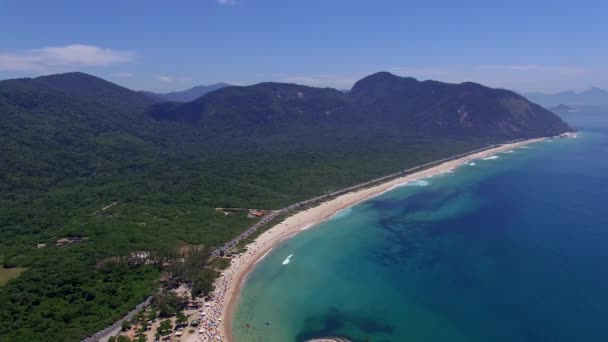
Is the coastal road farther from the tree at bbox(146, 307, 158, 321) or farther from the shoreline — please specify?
the shoreline

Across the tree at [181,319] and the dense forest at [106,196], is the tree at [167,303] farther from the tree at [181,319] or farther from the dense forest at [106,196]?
the dense forest at [106,196]

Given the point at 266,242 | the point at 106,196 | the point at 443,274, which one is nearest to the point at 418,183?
the point at 443,274

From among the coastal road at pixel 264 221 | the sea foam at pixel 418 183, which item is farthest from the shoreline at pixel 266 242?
the coastal road at pixel 264 221

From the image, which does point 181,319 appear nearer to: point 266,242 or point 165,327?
point 165,327

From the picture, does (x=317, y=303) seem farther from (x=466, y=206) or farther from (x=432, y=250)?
(x=466, y=206)

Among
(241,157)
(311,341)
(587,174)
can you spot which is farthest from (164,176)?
(587,174)
